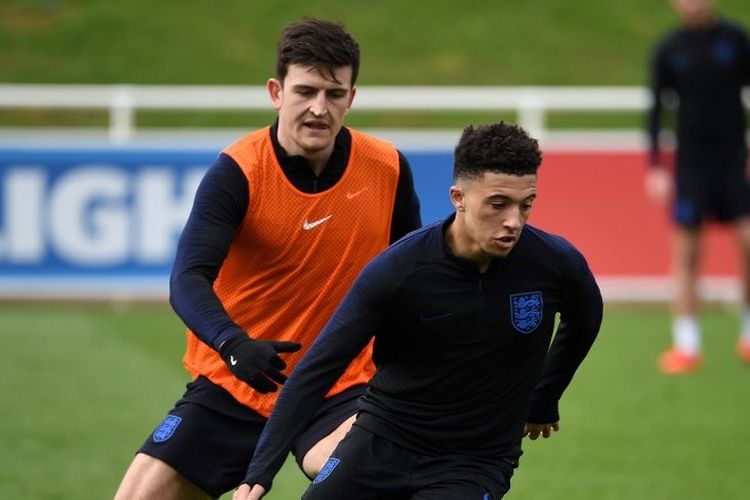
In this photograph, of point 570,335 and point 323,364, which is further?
point 570,335

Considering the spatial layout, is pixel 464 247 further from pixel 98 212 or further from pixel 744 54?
pixel 98 212

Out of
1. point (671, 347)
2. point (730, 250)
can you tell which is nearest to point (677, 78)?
point (671, 347)

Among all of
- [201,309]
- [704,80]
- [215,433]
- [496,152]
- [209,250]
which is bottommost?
[215,433]

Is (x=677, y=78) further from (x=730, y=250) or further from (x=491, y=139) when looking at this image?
(x=491, y=139)

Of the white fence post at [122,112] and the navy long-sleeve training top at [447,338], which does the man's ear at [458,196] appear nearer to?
the navy long-sleeve training top at [447,338]

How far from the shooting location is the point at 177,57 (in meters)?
23.0

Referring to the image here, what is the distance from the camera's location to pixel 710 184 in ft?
37.5

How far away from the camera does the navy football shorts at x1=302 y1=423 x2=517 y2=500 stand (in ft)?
16.2

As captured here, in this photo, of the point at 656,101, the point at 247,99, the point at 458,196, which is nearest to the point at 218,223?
the point at 458,196

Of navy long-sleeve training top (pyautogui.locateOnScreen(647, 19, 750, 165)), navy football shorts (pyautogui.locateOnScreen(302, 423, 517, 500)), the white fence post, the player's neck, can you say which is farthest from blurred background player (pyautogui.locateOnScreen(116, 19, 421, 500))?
the white fence post

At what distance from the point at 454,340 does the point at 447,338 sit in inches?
0.9

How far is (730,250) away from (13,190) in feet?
21.1

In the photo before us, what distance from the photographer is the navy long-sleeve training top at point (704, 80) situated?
11.4 metres

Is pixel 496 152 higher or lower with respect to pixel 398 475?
higher
